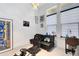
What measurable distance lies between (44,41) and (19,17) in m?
0.58

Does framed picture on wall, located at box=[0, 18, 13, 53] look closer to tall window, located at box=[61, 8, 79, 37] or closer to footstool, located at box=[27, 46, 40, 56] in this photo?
footstool, located at box=[27, 46, 40, 56]

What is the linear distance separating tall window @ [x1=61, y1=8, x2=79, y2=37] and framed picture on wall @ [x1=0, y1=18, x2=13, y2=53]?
0.86 meters

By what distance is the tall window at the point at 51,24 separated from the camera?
1.60 metres

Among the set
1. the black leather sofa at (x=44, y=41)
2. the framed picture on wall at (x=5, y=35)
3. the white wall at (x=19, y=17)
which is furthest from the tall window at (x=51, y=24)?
the framed picture on wall at (x=5, y=35)

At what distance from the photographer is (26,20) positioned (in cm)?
160

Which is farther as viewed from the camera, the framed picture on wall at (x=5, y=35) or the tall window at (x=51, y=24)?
the tall window at (x=51, y=24)

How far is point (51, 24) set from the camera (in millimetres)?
1610

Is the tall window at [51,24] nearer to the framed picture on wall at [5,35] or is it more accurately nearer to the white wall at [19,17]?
the white wall at [19,17]

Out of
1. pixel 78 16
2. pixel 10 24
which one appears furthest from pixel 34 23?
pixel 78 16

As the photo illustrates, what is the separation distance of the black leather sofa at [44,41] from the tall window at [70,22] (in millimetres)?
232

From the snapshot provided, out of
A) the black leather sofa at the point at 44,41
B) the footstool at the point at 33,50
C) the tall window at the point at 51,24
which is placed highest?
the tall window at the point at 51,24

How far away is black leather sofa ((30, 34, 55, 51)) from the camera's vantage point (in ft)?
5.20

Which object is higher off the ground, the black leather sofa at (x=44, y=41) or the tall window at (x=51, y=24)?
the tall window at (x=51, y=24)

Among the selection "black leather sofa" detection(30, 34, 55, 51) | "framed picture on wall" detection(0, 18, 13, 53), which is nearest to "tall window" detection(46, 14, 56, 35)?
"black leather sofa" detection(30, 34, 55, 51)
